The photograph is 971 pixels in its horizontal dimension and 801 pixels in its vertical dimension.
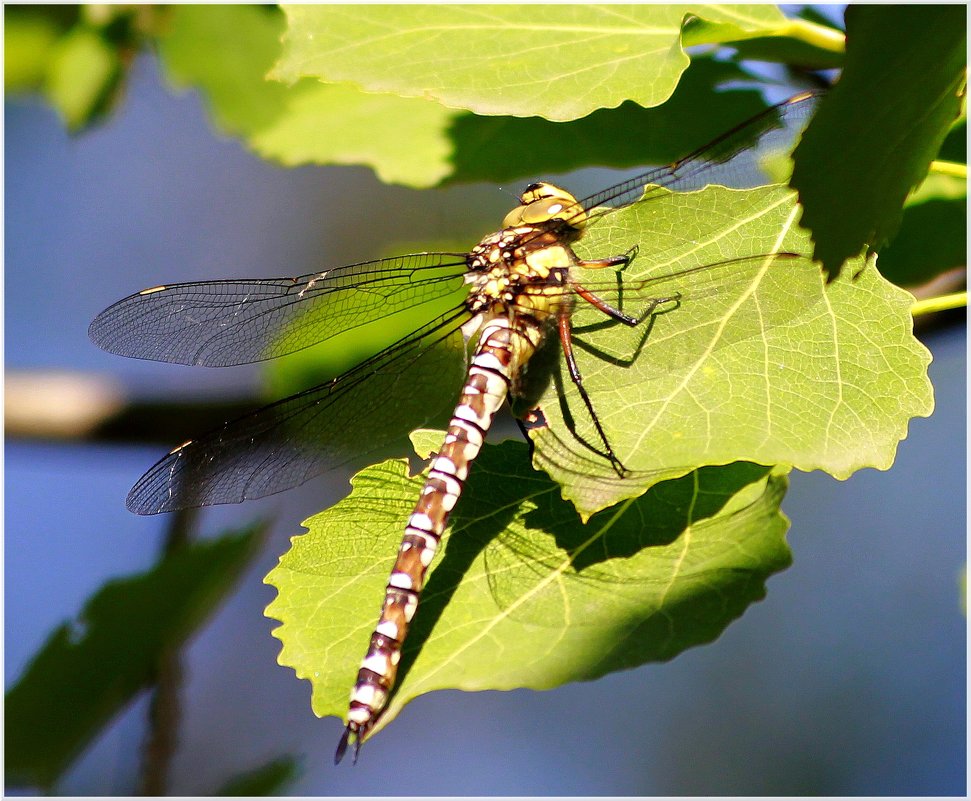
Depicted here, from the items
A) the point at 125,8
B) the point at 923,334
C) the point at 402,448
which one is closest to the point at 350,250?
the point at 125,8

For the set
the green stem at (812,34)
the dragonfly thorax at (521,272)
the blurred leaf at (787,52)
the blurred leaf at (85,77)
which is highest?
the blurred leaf at (85,77)

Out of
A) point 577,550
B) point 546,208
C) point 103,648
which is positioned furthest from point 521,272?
point 103,648

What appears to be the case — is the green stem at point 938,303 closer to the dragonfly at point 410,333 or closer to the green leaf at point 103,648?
the dragonfly at point 410,333

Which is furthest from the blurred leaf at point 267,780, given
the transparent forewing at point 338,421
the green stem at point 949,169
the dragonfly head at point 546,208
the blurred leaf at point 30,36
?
the blurred leaf at point 30,36

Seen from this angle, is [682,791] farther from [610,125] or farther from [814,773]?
[610,125]

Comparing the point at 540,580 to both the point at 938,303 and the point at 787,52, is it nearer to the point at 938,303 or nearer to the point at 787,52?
the point at 938,303

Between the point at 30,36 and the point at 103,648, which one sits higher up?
the point at 30,36

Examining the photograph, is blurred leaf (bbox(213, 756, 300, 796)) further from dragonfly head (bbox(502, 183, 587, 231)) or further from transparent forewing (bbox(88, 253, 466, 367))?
dragonfly head (bbox(502, 183, 587, 231))
